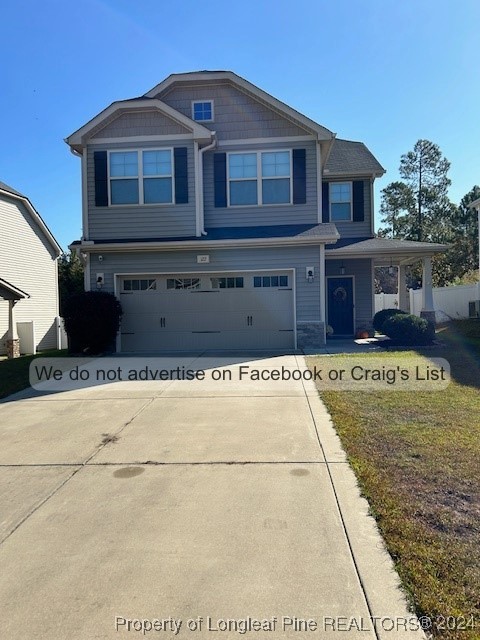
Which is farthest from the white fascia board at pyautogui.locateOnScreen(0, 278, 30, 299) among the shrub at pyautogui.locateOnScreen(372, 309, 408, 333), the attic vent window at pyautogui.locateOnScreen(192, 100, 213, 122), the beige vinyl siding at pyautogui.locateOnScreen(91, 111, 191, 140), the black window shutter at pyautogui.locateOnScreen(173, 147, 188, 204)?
the shrub at pyautogui.locateOnScreen(372, 309, 408, 333)

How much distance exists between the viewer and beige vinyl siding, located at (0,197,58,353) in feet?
60.5

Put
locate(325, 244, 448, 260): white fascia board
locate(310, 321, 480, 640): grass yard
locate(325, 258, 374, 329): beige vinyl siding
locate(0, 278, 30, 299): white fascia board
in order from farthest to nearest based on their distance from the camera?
locate(325, 258, 374, 329): beige vinyl siding, locate(0, 278, 30, 299): white fascia board, locate(325, 244, 448, 260): white fascia board, locate(310, 321, 480, 640): grass yard

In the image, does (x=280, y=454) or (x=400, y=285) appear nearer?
(x=280, y=454)

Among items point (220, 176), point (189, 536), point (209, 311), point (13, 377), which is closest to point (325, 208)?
point (220, 176)

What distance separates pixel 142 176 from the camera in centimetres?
1330

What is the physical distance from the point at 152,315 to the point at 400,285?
994 centimetres

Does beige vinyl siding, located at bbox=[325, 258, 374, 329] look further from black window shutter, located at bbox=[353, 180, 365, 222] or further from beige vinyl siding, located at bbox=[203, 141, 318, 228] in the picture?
beige vinyl siding, located at bbox=[203, 141, 318, 228]

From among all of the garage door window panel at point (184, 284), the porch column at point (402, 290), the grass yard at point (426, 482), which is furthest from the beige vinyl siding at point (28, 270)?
the grass yard at point (426, 482)

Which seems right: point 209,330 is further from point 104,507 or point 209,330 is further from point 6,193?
point 6,193

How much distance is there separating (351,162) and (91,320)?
35.2 ft

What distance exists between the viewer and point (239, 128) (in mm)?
13766

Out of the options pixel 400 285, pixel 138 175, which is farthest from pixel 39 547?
pixel 400 285

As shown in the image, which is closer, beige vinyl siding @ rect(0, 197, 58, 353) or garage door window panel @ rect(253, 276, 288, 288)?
garage door window panel @ rect(253, 276, 288, 288)

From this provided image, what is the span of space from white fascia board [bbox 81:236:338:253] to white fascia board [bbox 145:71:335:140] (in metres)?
3.17
